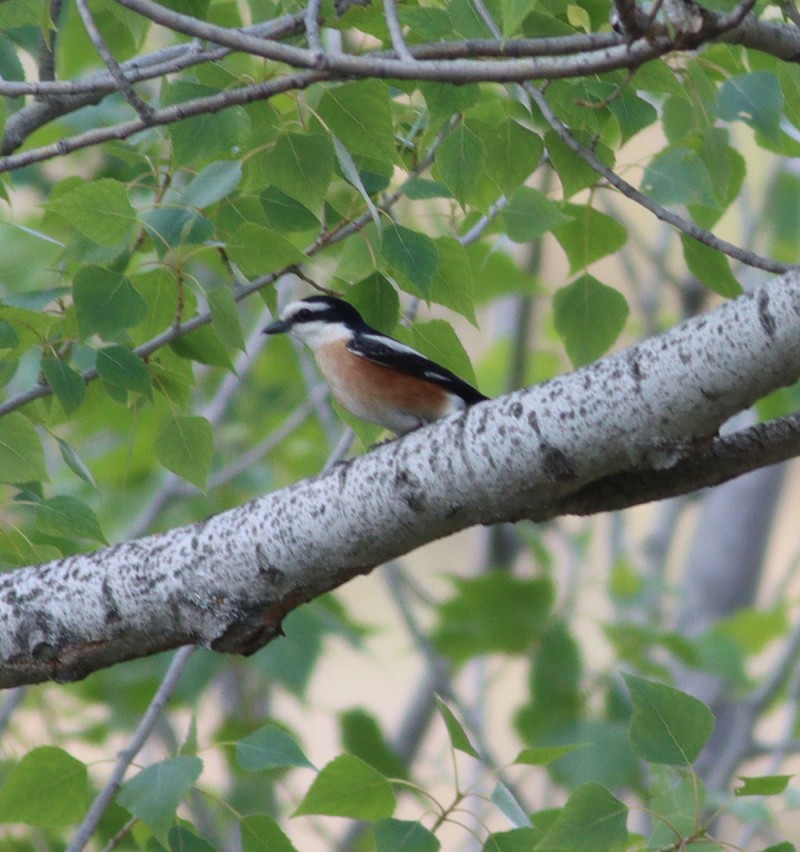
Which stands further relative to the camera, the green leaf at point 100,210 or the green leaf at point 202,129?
the green leaf at point 202,129

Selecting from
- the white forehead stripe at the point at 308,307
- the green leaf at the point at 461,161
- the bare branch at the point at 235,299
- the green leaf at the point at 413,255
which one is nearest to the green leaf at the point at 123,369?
the bare branch at the point at 235,299

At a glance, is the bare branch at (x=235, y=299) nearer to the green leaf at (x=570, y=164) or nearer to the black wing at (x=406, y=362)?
the green leaf at (x=570, y=164)

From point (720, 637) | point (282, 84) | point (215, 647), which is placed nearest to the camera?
point (282, 84)

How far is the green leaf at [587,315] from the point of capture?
2.88 metres

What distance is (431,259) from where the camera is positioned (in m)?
2.31

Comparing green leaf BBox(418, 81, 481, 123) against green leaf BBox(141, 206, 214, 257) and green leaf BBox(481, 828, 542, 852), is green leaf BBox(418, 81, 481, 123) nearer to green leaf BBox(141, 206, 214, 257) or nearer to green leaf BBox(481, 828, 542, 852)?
green leaf BBox(141, 206, 214, 257)

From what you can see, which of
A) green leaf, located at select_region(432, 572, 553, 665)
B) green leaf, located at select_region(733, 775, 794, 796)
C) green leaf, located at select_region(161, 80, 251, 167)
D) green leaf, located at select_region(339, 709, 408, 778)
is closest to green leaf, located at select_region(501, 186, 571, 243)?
green leaf, located at select_region(161, 80, 251, 167)

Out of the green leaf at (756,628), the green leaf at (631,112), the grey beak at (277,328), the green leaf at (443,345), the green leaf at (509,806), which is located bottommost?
the green leaf at (756,628)

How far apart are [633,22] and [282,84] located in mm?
614

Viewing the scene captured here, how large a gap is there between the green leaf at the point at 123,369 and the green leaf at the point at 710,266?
132cm

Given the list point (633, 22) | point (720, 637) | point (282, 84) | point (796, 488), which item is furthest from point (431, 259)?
point (796, 488)

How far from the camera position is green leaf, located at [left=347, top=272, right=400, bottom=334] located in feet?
8.53

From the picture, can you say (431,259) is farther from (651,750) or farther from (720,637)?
(720,637)

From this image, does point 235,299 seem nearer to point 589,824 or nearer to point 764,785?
point 589,824
